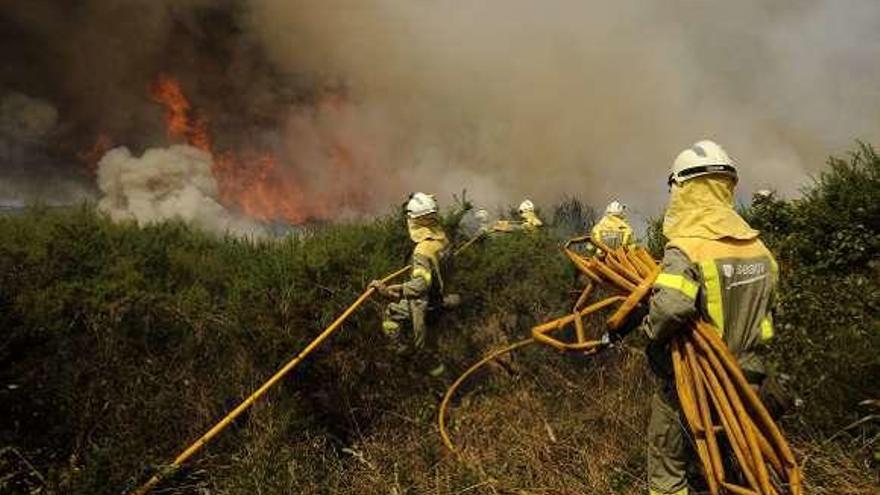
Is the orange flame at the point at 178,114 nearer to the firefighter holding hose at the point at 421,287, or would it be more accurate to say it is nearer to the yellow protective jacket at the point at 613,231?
the yellow protective jacket at the point at 613,231

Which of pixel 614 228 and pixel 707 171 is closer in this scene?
pixel 707 171

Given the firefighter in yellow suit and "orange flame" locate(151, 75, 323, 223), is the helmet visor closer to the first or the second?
the firefighter in yellow suit

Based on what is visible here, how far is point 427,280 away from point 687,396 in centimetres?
357

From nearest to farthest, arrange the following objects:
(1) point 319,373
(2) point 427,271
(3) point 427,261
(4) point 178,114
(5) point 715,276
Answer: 1. (5) point 715,276
2. (1) point 319,373
3. (2) point 427,271
4. (3) point 427,261
5. (4) point 178,114

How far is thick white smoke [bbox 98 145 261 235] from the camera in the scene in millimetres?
18766

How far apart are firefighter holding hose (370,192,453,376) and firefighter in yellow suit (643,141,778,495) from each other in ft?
9.71

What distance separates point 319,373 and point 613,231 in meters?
6.15

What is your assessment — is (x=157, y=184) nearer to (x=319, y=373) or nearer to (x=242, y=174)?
(x=242, y=174)


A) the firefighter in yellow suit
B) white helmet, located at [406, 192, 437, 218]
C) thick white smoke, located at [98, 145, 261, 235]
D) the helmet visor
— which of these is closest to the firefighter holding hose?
white helmet, located at [406, 192, 437, 218]

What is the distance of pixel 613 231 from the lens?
33.2ft

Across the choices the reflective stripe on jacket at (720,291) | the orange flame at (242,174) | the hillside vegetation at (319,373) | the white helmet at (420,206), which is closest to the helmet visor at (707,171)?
the reflective stripe on jacket at (720,291)

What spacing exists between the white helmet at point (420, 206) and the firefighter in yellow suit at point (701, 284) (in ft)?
11.6

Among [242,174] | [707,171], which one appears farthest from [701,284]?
[242,174]

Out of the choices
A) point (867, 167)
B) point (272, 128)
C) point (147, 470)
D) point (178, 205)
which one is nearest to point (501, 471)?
point (147, 470)
